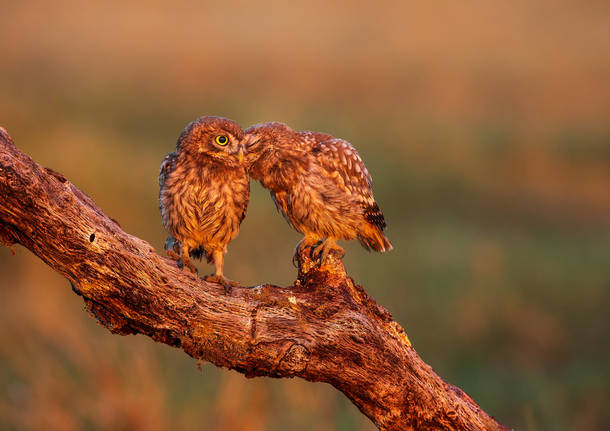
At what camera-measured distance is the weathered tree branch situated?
8.45ft

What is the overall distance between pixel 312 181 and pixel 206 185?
689mm

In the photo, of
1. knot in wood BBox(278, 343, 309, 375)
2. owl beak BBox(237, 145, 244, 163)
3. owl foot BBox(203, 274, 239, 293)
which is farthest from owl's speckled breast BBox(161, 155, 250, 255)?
knot in wood BBox(278, 343, 309, 375)

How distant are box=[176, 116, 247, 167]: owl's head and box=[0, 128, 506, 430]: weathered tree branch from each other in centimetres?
71

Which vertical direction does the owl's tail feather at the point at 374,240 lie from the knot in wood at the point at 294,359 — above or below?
above

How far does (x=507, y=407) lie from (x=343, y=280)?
8.59 meters

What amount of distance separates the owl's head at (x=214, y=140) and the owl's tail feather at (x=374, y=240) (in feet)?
3.98

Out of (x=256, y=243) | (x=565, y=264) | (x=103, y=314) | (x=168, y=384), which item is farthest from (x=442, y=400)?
(x=565, y=264)

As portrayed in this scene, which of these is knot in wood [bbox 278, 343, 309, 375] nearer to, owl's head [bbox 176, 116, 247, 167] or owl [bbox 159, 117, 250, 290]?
owl [bbox 159, 117, 250, 290]

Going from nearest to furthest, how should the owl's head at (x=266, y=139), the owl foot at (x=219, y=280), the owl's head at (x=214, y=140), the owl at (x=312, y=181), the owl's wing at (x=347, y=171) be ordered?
the owl foot at (x=219, y=280) → the owl's head at (x=214, y=140) → the owl's head at (x=266, y=139) → the owl at (x=312, y=181) → the owl's wing at (x=347, y=171)

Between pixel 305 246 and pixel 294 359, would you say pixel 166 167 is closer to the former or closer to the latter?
pixel 305 246

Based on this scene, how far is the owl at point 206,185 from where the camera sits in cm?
352

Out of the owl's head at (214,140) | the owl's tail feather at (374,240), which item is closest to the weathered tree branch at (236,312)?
the owl's head at (214,140)

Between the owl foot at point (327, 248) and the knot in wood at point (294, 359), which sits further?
the owl foot at point (327, 248)

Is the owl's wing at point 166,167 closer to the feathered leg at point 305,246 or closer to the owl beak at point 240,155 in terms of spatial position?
the owl beak at point 240,155
